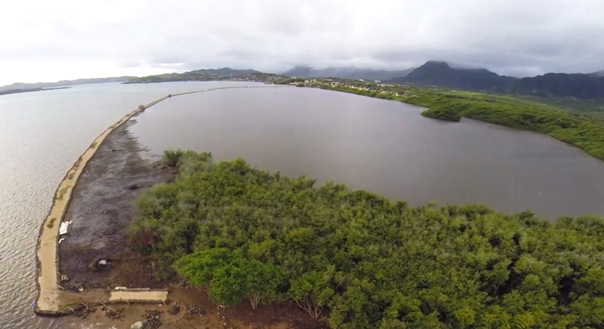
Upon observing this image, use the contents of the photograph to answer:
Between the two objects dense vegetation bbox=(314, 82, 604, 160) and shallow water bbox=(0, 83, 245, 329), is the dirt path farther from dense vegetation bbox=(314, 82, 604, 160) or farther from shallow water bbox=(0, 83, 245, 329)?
dense vegetation bbox=(314, 82, 604, 160)

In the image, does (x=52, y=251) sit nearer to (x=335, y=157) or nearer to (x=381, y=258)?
(x=381, y=258)

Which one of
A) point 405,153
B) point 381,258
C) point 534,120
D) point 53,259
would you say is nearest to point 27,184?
point 53,259

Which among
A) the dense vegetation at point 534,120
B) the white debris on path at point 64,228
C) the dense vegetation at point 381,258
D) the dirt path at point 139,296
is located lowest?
the dirt path at point 139,296

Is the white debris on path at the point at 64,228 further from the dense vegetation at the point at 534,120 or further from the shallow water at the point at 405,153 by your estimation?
the dense vegetation at the point at 534,120

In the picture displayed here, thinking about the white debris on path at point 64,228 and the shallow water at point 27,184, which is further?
the white debris on path at point 64,228

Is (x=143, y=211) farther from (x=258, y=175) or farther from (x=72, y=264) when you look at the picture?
(x=258, y=175)

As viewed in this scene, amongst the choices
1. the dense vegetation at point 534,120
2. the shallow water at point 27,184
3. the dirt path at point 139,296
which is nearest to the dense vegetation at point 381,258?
the dirt path at point 139,296

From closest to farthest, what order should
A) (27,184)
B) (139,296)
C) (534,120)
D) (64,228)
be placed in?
(139,296) → (64,228) → (27,184) → (534,120)
